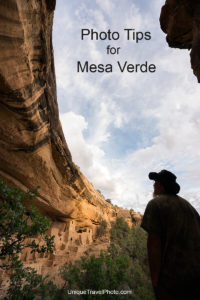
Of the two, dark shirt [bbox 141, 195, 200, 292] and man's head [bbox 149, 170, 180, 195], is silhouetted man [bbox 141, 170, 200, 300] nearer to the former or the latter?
dark shirt [bbox 141, 195, 200, 292]

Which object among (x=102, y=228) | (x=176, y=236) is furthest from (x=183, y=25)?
(x=102, y=228)

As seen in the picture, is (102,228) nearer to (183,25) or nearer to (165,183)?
(165,183)

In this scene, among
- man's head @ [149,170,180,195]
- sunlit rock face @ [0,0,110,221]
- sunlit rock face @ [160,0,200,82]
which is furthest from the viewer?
sunlit rock face @ [0,0,110,221]

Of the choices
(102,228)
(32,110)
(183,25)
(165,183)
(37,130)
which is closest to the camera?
(165,183)

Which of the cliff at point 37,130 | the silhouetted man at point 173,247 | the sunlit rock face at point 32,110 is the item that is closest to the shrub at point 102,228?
the cliff at point 37,130

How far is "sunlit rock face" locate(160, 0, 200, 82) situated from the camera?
99.2 inches

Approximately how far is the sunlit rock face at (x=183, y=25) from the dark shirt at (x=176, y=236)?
2.20 metres

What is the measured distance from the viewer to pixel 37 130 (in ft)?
20.1

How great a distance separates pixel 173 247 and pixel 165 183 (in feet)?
2.06

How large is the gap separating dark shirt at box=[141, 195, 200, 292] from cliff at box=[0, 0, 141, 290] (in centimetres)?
460

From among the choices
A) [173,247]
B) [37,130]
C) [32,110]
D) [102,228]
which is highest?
[32,110]

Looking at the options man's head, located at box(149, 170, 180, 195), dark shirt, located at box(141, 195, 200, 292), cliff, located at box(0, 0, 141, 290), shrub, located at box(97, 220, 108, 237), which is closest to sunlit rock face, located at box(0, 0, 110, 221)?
cliff, located at box(0, 0, 141, 290)

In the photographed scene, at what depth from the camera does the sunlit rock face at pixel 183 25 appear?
2.52 m

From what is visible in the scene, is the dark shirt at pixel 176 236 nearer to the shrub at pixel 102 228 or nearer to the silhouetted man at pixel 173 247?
the silhouetted man at pixel 173 247
